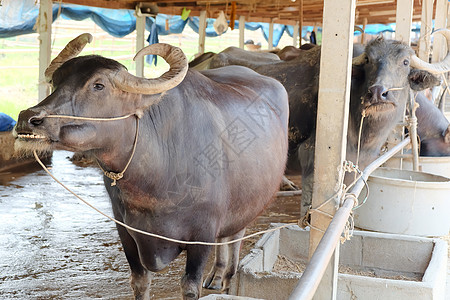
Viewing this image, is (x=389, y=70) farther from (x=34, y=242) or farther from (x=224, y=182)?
(x=34, y=242)

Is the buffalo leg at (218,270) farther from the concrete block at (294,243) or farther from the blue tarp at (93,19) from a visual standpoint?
the blue tarp at (93,19)

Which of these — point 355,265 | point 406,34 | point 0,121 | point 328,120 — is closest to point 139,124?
point 328,120

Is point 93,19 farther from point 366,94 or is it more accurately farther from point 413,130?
point 366,94

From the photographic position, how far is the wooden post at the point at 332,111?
8.29ft

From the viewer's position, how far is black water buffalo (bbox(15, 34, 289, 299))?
2.47 m

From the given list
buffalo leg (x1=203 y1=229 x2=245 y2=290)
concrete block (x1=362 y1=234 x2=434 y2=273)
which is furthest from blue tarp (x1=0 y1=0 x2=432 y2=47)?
concrete block (x1=362 y1=234 x2=434 y2=273)

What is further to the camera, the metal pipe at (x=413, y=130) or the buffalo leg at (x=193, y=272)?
the metal pipe at (x=413, y=130)

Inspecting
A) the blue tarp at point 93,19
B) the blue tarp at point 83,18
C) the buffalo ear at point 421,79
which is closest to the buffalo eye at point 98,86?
the buffalo ear at point 421,79

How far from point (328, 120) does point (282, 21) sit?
1493cm

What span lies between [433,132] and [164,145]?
5.01 meters

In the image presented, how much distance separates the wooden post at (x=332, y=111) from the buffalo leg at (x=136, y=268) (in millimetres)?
1054

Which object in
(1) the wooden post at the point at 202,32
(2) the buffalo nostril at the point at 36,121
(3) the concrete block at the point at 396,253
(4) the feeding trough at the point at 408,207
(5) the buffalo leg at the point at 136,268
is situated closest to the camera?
(2) the buffalo nostril at the point at 36,121

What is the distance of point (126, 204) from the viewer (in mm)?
2885

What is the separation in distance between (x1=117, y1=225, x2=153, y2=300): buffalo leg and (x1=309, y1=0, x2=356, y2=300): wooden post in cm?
105
